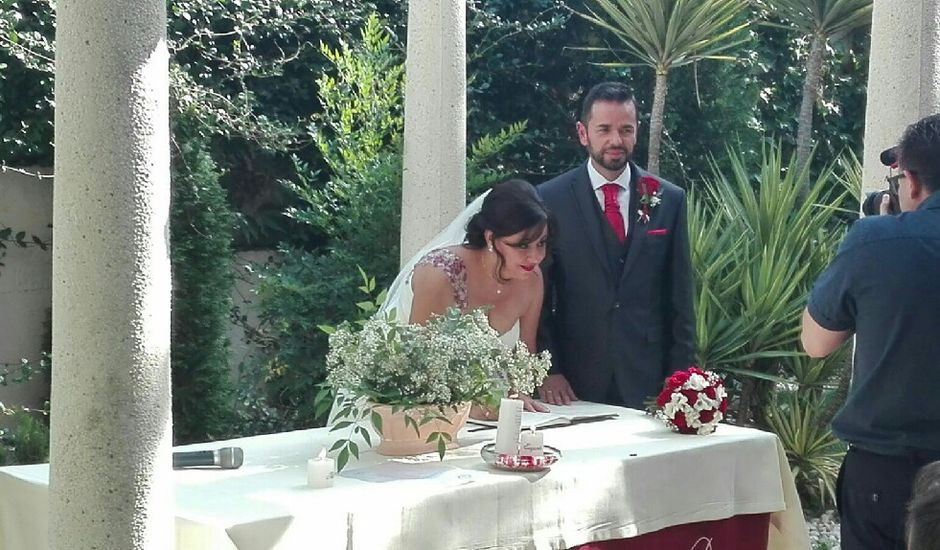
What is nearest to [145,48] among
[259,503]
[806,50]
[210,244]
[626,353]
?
[259,503]

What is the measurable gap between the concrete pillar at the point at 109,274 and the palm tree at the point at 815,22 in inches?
264

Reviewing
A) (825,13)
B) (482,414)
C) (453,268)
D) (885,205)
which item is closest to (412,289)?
(453,268)

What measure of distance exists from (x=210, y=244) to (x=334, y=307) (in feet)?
2.58

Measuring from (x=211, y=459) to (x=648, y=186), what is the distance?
7.10 ft

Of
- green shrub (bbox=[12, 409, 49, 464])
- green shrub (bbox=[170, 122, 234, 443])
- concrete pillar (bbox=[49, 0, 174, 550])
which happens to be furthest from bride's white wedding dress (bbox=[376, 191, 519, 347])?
green shrub (bbox=[170, 122, 234, 443])

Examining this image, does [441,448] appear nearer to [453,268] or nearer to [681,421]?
[453,268]

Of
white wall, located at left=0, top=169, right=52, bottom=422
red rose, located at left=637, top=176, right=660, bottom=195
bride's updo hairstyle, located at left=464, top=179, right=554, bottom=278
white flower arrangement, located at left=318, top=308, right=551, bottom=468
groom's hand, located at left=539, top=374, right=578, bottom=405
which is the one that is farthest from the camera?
white wall, located at left=0, top=169, right=52, bottom=422

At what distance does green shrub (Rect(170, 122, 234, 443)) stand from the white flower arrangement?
11.0ft

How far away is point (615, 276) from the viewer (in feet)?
16.1

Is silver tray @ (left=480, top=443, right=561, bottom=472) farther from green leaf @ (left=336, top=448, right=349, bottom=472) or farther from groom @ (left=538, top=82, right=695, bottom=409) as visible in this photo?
groom @ (left=538, top=82, right=695, bottom=409)

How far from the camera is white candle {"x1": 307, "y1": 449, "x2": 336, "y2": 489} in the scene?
3.28 metres

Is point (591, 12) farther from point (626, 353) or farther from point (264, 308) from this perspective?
point (626, 353)

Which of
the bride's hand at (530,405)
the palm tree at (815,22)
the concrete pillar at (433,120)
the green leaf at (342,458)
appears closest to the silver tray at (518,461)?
the green leaf at (342,458)

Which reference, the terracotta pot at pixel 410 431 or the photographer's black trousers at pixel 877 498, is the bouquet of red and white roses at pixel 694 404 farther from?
the terracotta pot at pixel 410 431
